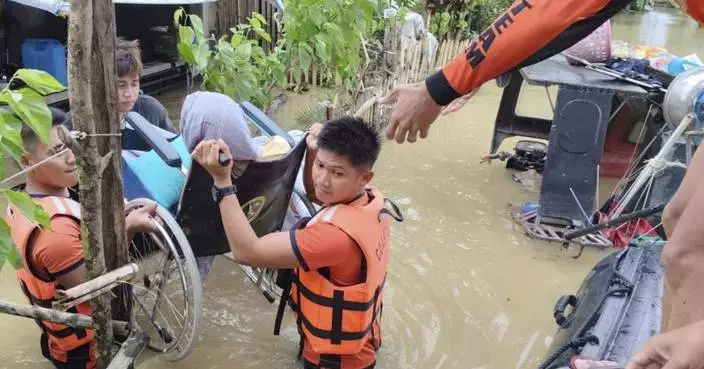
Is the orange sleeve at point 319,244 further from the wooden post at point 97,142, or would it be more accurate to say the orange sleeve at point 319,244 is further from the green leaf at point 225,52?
the green leaf at point 225,52

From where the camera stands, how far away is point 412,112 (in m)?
1.84

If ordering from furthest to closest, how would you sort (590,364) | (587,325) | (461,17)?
(461,17), (587,325), (590,364)

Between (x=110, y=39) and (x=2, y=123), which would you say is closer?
(x=2, y=123)

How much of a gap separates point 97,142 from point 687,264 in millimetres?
1693

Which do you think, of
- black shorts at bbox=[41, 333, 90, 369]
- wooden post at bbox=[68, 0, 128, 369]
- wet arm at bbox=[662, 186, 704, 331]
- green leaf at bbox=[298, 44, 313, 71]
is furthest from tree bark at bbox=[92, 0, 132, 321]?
green leaf at bbox=[298, 44, 313, 71]

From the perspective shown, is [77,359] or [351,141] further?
[77,359]

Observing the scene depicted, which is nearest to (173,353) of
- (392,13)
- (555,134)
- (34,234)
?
(34,234)

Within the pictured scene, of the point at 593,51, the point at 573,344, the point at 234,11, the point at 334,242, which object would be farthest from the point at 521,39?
the point at 234,11

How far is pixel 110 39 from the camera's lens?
6.34 feet

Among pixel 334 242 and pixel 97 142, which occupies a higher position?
pixel 97 142

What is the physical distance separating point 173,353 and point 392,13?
13.2ft

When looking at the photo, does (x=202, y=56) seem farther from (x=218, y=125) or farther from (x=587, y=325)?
(x=587, y=325)

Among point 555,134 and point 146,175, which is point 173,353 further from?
point 555,134

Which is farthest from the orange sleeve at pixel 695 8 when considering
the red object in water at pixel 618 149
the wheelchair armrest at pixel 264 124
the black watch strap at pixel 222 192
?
the red object in water at pixel 618 149
